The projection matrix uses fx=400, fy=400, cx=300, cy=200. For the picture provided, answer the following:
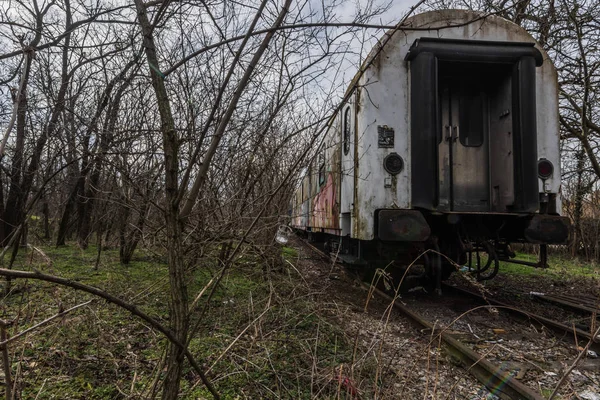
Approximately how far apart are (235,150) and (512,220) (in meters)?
3.77

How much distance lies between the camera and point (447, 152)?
570cm

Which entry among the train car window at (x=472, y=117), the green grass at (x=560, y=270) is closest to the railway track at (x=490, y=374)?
the train car window at (x=472, y=117)

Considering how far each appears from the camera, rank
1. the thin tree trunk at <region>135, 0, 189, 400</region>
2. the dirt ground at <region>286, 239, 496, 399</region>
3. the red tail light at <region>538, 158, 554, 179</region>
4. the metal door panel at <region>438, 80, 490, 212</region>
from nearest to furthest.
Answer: the thin tree trunk at <region>135, 0, 189, 400</region>, the dirt ground at <region>286, 239, 496, 399</region>, the red tail light at <region>538, 158, 554, 179</region>, the metal door panel at <region>438, 80, 490, 212</region>

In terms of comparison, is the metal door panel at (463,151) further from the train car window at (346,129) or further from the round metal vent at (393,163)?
the train car window at (346,129)

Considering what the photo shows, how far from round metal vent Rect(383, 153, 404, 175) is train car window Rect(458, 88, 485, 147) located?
1485mm

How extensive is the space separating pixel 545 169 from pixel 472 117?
133cm

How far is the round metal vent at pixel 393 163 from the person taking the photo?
16.1 feet

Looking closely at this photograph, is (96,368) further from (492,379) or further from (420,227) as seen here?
(420,227)

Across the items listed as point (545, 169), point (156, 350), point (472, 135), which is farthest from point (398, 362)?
point (472, 135)

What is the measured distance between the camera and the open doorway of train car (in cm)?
550

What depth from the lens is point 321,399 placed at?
2.35 metres

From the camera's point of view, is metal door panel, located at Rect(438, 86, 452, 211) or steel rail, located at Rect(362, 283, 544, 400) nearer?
steel rail, located at Rect(362, 283, 544, 400)

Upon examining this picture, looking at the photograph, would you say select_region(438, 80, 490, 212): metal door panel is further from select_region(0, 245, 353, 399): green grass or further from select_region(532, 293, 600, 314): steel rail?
select_region(0, 245, 353, 399): green grass

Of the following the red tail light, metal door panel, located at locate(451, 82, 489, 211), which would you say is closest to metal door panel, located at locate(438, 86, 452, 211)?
metal door panel, located at locate(451, 82, 489, 211)
